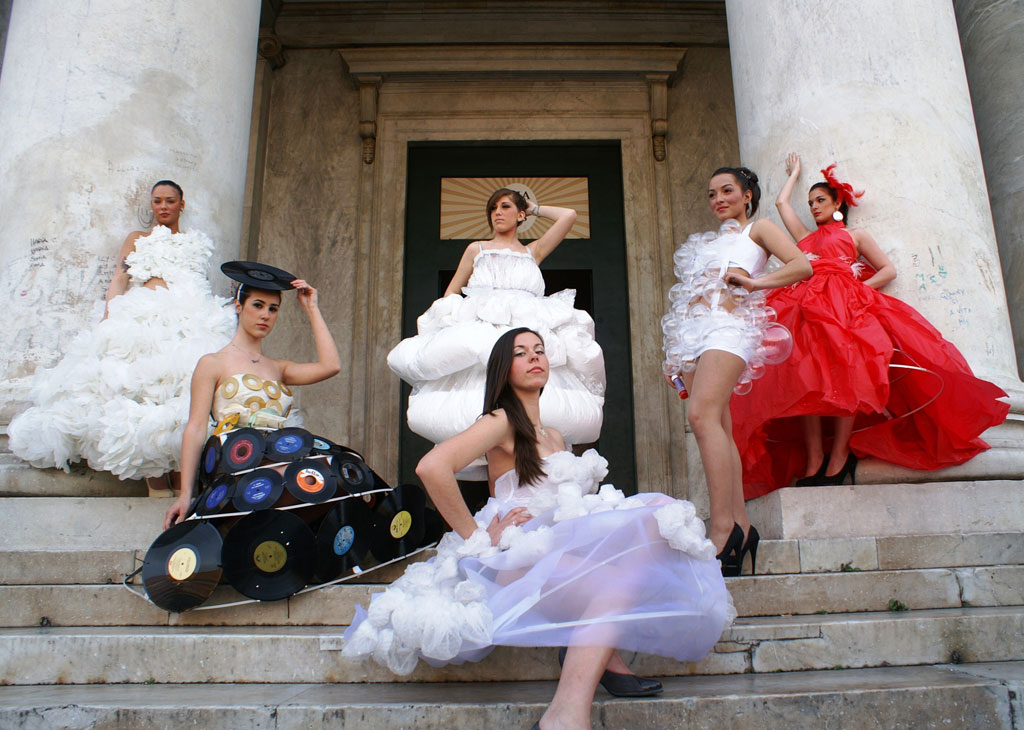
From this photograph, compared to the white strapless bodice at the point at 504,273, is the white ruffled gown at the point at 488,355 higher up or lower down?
lower down

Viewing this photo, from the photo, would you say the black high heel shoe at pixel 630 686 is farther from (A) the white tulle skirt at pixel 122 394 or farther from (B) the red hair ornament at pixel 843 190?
(B) the red hair ornament at pixel 843 190

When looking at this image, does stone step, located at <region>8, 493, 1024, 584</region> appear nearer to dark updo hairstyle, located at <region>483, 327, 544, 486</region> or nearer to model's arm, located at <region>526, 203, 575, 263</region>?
dark updo hairstyle, located at <region>483, 327, 544, 486</region>

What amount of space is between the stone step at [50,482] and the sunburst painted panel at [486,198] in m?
4.29

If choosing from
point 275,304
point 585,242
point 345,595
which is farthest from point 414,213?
point 345,595

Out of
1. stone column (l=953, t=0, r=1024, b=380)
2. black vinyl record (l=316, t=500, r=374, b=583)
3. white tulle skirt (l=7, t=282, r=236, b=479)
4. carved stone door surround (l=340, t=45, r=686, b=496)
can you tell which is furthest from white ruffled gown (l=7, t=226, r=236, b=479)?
stone column (l=953, t=0, r=1024, b=380)

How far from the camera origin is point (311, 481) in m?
3.31

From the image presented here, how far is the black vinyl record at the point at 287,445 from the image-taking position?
3.43 m

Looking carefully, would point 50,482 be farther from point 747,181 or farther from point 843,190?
point 843,190

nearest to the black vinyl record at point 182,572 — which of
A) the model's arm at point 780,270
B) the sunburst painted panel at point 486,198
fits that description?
the model's arm at point 780,270

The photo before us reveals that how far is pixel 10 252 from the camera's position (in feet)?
14.9

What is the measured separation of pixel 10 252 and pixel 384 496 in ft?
9.18

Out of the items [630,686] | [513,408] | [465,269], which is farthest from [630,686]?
[465,269]

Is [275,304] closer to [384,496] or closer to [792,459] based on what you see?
[384,496]

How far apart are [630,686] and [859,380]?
7.02 ft
